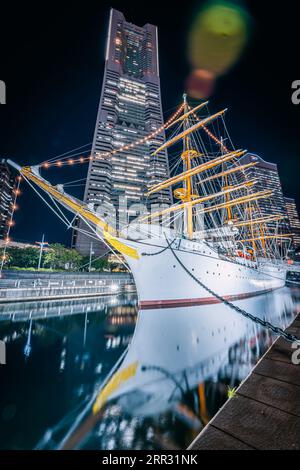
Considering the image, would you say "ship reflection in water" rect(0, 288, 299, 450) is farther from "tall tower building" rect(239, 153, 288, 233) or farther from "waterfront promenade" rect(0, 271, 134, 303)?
"tall tower building" rect(239, 153, 288, 233)

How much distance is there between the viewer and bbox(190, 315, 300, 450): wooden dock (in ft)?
5.27

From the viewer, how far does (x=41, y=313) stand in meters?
10.2

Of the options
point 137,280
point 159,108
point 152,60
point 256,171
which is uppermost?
point 152,60

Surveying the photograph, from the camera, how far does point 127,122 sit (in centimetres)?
8400

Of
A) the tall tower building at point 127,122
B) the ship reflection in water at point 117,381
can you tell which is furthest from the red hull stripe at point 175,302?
the tall tower building at point 127,122

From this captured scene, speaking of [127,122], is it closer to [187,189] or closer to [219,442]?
[187,189]

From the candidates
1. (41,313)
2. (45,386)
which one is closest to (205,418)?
(45,386)

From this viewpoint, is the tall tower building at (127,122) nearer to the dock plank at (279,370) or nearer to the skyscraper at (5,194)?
the skyscraper at (5,194)

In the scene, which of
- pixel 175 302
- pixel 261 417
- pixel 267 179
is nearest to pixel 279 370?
pixel 261 417

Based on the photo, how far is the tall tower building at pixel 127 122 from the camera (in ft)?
242

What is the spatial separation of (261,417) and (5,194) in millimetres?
104311

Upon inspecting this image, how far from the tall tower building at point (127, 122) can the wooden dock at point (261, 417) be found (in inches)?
2442
